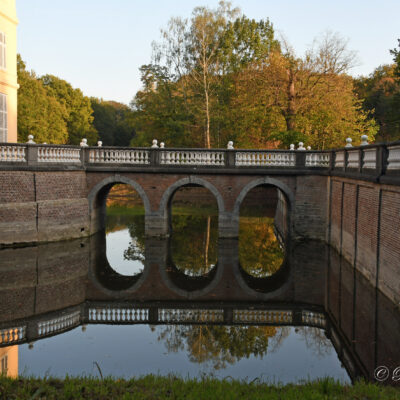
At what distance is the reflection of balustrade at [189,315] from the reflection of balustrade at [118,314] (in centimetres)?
45

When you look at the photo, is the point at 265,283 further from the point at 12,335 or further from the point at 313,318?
the point at 12,335

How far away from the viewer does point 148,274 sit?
14.8 m

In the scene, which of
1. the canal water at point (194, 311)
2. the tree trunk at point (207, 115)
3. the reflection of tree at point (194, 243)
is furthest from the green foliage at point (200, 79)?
the canal water at point (194, 311)

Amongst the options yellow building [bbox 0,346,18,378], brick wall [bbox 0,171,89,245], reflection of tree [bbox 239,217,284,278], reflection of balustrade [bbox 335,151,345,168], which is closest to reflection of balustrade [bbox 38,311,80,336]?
yellow building [bbox 0,346,18,378]

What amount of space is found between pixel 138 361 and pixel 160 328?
1.90m

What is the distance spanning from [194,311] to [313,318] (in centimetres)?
304

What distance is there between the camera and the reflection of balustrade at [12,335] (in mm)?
9098

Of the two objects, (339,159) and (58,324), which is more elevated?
(339,159)

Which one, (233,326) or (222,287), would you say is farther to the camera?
(222,287)

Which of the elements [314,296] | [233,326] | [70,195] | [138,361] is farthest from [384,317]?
[70,195]

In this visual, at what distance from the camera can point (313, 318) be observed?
35.9 ft

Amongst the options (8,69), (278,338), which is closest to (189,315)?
(278,338)

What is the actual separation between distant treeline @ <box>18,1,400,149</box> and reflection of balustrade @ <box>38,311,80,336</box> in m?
19.4

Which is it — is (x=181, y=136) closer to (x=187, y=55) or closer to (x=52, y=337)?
(x=187, y=55)
